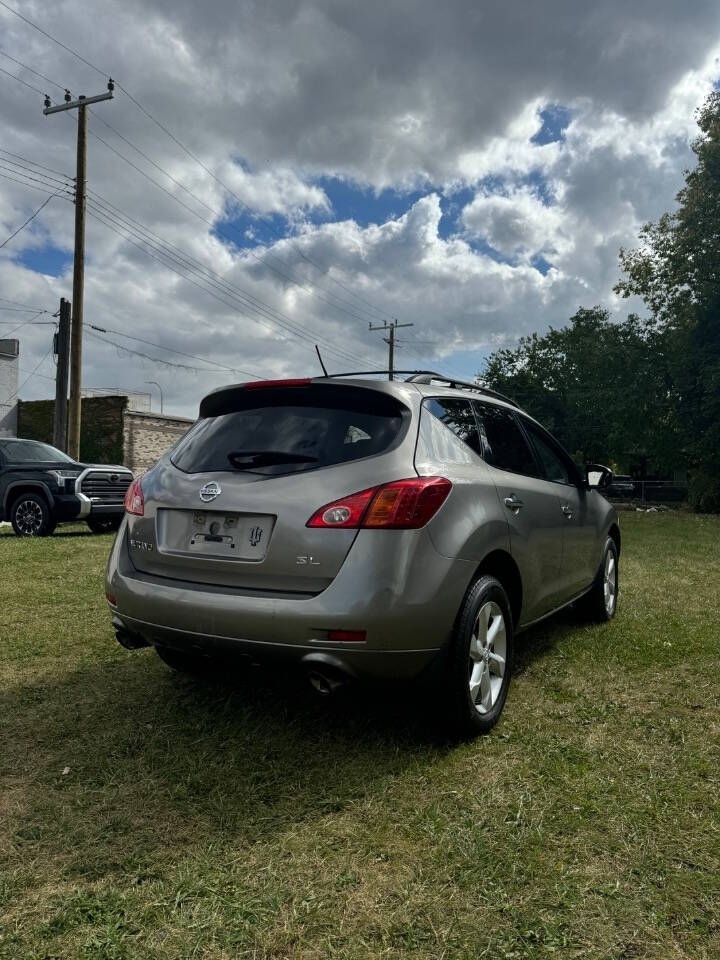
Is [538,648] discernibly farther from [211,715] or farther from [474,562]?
[211,715]

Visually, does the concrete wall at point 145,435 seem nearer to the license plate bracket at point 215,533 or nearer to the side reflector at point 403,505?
the license plate bracket at point 215,533

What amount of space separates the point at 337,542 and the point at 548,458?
8.03 feet

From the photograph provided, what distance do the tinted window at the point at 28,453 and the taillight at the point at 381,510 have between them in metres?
10.8

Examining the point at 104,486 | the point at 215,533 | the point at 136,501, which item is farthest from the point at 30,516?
the point at 215,533

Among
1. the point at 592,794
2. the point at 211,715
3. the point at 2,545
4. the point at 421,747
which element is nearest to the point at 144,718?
the point at 211,715

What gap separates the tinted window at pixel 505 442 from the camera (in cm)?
395

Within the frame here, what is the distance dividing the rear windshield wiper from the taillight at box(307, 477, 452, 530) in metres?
0.29

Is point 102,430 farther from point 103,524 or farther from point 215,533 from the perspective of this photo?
point 215,533

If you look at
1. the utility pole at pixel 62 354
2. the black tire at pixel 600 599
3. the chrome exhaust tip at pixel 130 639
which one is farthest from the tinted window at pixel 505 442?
the utility pole at pixel 62 354

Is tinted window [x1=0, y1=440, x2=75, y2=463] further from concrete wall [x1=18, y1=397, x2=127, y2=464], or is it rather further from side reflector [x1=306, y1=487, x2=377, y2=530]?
concrete wall [x1=18, y1=397, x2=127, y2=464]

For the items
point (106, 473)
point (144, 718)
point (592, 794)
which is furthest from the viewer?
point (106, 473)

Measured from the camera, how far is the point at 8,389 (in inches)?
1174

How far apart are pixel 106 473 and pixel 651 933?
37.3ft

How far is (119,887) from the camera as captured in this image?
7.25ft
